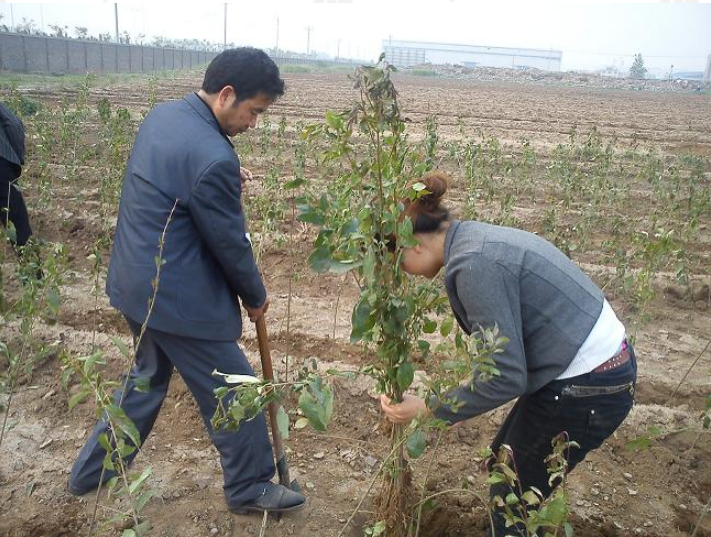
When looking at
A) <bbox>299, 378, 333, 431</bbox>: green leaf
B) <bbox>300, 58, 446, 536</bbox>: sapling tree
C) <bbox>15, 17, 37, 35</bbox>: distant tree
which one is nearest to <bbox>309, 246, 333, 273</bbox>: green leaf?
<bbox>300, 58, 446, 536</bbox>: sapling tree

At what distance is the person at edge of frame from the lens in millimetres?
1798

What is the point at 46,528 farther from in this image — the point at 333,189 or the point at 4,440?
the point at 333,189

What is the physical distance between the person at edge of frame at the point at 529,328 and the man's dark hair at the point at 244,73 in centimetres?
81

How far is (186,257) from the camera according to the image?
2.32 m

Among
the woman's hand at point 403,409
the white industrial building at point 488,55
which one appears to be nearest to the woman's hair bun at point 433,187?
the woman's hand at point 403,409

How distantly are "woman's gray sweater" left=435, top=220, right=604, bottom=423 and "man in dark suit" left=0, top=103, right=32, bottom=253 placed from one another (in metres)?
3.44

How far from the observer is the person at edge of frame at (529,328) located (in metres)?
1.80

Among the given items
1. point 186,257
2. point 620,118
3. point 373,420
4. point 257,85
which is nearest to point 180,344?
point 186,257

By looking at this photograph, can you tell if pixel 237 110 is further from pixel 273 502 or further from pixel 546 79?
pixel 546 79

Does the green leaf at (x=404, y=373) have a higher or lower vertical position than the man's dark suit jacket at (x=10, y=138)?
lower

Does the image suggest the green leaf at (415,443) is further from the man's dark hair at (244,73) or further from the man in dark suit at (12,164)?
the man in dark suit at (12,164)

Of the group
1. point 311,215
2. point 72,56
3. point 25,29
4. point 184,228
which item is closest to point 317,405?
point 311,215

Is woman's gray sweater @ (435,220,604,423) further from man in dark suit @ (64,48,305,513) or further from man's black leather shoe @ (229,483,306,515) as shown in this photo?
man's black leather shoe @ (229,483,306,515)

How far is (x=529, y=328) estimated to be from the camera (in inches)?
74.7
